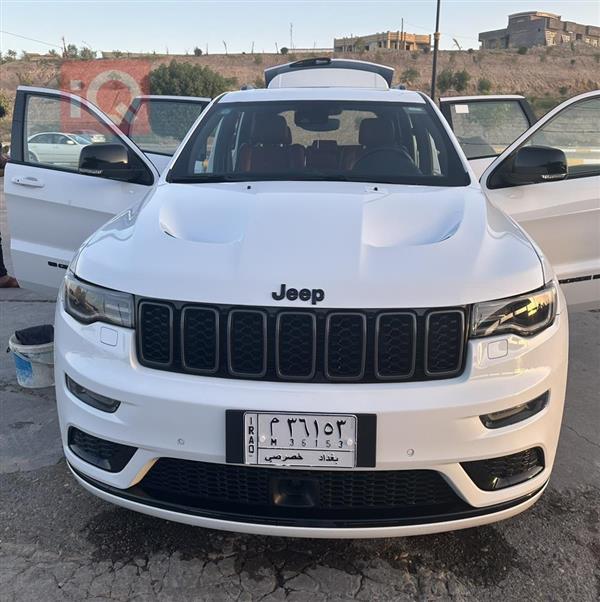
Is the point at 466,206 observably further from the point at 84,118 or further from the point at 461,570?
the point at 84,118

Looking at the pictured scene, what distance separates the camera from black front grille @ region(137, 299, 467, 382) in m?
1.99

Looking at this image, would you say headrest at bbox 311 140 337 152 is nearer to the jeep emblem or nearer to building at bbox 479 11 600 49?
the jeep emblem

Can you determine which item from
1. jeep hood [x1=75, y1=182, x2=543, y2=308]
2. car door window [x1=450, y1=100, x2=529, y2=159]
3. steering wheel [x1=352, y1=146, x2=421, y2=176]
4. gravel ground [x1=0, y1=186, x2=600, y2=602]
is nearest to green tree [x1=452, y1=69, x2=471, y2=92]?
car door window [x1=450, y1=100, x2=529, y2=159]

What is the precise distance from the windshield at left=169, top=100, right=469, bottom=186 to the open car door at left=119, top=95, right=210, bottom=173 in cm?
135

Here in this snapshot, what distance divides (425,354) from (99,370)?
3.49ft

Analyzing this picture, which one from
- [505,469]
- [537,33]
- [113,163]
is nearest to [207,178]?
[113,163]

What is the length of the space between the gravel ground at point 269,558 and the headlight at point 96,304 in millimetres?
910

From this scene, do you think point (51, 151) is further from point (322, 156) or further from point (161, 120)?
point (322, 156)

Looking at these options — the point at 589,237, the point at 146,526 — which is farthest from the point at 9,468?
the point at 589,237

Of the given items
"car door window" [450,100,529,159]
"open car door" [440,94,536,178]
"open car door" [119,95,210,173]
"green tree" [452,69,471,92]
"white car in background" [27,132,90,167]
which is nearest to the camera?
"white car in background" [27,132,90,167]

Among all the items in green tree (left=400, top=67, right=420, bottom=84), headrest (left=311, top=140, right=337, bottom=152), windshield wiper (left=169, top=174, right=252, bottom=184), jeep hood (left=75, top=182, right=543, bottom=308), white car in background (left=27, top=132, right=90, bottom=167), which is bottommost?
jeep hood (left=75, top=182, right=543, bottom=308)

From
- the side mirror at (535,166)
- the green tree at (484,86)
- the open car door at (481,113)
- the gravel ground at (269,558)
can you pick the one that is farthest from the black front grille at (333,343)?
Result: the green tree at (484,86)

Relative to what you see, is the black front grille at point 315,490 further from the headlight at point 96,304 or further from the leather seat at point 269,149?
the leather seat at point 269,149

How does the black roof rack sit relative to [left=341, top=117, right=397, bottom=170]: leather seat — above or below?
above
